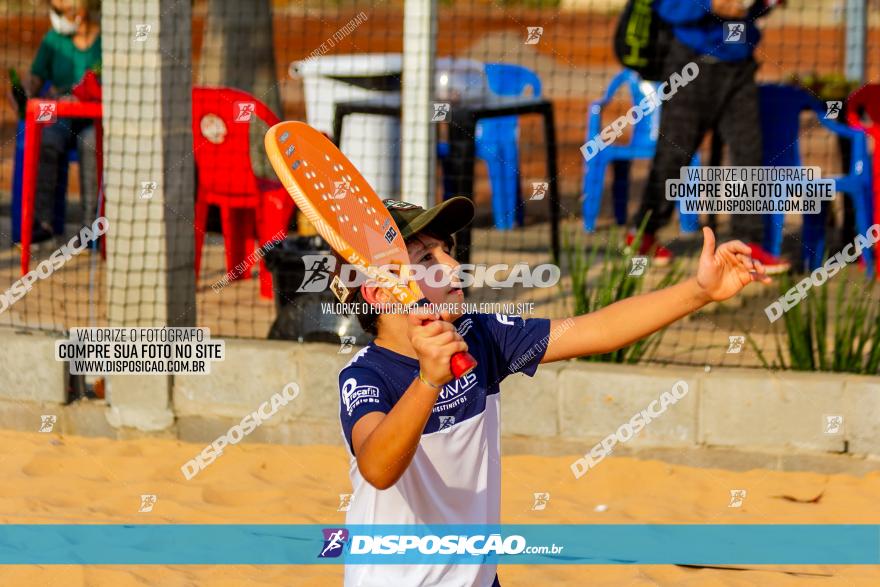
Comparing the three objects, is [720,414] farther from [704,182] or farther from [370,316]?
[370,316]

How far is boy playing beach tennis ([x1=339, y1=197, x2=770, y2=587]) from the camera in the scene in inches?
121

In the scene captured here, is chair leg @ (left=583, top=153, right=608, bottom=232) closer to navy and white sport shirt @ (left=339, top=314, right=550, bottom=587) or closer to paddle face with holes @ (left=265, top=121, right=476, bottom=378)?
navy and white sport shirt @ (left=339, top=314, right=550, bottom=587)

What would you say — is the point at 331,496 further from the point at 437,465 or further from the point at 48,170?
the point at 48,170

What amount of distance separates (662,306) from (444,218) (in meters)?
0.59

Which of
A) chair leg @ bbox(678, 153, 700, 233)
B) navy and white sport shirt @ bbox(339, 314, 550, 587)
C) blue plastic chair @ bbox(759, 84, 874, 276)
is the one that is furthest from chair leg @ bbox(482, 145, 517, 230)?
navy and white sport shirt @ bbox(339, 314, 550, 587)

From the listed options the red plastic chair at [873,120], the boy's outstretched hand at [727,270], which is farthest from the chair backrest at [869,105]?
the boy's outstretched hand at [727,270]

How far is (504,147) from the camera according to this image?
1084 cm

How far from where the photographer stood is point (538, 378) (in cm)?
583

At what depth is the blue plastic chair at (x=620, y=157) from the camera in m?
9.80

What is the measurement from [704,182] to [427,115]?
6.55ft

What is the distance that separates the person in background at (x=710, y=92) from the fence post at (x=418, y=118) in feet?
7.79

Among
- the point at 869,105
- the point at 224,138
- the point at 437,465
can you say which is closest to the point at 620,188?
the point at 869,105

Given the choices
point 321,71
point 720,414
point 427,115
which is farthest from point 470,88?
point 720,414

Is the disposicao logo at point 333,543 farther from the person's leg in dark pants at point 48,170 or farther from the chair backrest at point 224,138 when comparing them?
the person's leg in dark pants at point 48,170
